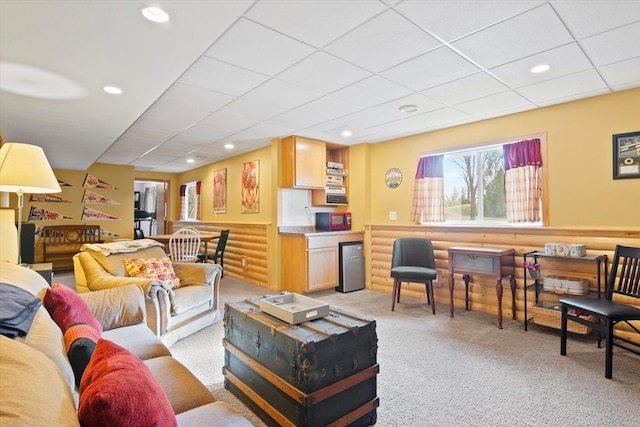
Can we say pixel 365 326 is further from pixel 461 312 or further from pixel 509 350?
pixel 461 312

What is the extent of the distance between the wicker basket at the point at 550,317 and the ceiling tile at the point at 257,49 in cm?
329

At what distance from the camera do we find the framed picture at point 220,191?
7.04m

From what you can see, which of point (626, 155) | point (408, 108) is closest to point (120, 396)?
point (408, 108)

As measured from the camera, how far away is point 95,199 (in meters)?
7.65

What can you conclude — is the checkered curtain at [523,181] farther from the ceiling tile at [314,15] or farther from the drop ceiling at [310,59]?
the ceiling tile at [314,15]

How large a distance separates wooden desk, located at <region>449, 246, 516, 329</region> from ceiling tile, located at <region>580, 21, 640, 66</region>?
188 cm

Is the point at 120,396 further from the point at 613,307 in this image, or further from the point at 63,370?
the point at 613,307

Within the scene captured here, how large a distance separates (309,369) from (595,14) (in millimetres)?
2642


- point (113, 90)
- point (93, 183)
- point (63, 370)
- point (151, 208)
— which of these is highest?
point (113, 90)

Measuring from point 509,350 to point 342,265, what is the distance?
2.57m

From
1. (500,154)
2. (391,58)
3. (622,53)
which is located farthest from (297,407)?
(500,154)

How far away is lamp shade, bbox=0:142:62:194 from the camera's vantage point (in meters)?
2.39

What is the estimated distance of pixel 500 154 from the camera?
4145mm

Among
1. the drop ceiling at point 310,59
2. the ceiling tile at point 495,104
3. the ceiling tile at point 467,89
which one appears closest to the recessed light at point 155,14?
the drop ceiling at point 310,59
